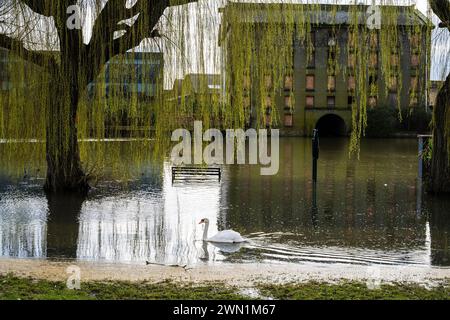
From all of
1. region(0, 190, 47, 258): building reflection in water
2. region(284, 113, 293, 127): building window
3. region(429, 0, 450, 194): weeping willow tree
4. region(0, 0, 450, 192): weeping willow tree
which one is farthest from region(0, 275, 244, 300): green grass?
region(284, 113, 293, 127): building window

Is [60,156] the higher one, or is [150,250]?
[60,156]

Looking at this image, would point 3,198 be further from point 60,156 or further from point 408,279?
point 408,279

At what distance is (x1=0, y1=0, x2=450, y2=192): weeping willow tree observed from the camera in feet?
36.2

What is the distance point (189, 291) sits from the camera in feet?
22.7

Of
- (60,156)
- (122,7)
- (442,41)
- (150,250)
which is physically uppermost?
(122,7)

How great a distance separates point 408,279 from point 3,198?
12.0m

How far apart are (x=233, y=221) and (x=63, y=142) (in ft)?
13.9

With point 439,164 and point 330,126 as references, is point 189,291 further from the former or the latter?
point 330,126

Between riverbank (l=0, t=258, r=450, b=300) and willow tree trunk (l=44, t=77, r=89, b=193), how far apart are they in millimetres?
5192

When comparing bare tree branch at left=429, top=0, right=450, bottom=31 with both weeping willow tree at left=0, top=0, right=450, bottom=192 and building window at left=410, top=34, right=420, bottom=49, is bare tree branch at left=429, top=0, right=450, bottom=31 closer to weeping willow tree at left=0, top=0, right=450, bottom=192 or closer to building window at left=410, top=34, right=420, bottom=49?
weeping willow tree at left=0, top=0, right=450, bottom=192

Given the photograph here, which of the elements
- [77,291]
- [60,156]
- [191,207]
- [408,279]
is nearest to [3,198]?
[60,156]

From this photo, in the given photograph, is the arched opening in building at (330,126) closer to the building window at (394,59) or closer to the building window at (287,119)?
the building window at (287,119)

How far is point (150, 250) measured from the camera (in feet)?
34.1
